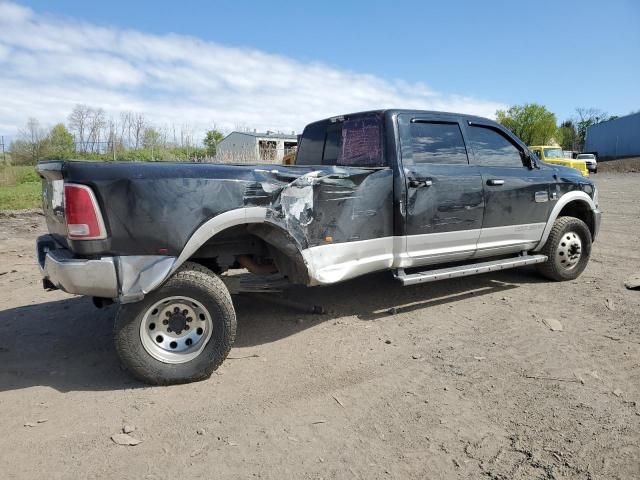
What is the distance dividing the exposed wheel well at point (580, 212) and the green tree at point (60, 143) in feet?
98.1

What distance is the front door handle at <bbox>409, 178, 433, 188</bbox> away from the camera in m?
4.38

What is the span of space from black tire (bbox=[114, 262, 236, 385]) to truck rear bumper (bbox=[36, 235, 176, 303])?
15cm

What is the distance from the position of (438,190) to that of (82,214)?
→ 3.11 meters

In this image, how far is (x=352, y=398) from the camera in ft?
10.3

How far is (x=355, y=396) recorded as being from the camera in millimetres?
3174

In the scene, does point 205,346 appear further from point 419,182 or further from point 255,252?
point 419,182

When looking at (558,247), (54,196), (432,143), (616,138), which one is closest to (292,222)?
Result: (54,196)

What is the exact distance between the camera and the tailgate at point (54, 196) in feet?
10.4

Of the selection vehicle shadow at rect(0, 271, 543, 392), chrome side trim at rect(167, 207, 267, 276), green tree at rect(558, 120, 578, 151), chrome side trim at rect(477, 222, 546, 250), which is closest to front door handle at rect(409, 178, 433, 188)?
chrome side trim at rect(477, 222, 546, 250)

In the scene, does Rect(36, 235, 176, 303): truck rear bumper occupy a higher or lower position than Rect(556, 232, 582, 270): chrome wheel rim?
higher

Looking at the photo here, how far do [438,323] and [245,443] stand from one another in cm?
242

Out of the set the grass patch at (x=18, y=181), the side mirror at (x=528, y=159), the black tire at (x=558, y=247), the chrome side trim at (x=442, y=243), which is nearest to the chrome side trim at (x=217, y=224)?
the chrome side trim at (x=442, y=243)

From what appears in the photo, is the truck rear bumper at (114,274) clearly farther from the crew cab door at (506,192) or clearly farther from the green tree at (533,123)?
the green tree at (533,123)

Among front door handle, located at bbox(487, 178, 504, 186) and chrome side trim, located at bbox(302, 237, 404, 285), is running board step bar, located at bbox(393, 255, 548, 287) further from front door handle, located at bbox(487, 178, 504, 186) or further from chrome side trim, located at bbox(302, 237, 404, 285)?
front door handle, located at bbox(487, 178, 504, 186)
